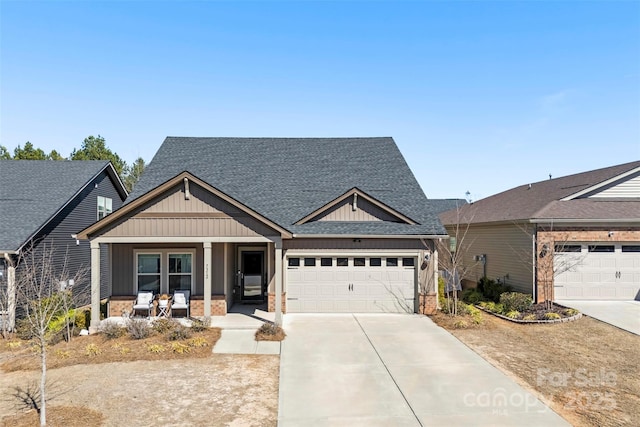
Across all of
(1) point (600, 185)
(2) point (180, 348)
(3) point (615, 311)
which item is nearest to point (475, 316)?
(3) point (615, 311)

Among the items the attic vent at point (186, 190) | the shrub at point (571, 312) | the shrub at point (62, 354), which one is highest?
the attic vent at point (186, 190)

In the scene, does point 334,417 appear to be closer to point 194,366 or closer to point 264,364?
point 264,364

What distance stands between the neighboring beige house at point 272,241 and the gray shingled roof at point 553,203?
4595 mm

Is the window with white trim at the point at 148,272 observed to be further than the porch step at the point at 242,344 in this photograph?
Yes

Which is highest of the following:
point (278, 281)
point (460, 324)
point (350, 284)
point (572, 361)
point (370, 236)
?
point (370, 236)

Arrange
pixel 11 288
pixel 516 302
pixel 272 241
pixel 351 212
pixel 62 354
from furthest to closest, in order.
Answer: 1. pixel 351 212
2. pixel 516 302
3. pixel 272 241
4. pixel 11 288
5. pixel 62 354

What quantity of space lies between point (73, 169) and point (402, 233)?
49.6 feet

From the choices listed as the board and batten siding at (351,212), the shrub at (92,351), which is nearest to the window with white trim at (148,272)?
the shrub at (92,351)

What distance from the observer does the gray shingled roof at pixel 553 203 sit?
1636 centimetres

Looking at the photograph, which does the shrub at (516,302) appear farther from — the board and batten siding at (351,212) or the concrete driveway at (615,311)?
the board and batten siding at (351,212)

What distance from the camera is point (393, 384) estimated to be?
837 centimetres

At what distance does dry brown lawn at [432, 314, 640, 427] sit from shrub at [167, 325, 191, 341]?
7.92 m

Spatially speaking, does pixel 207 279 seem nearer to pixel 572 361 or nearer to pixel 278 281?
pixel 278 281

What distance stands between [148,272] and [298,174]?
7.69 meters
